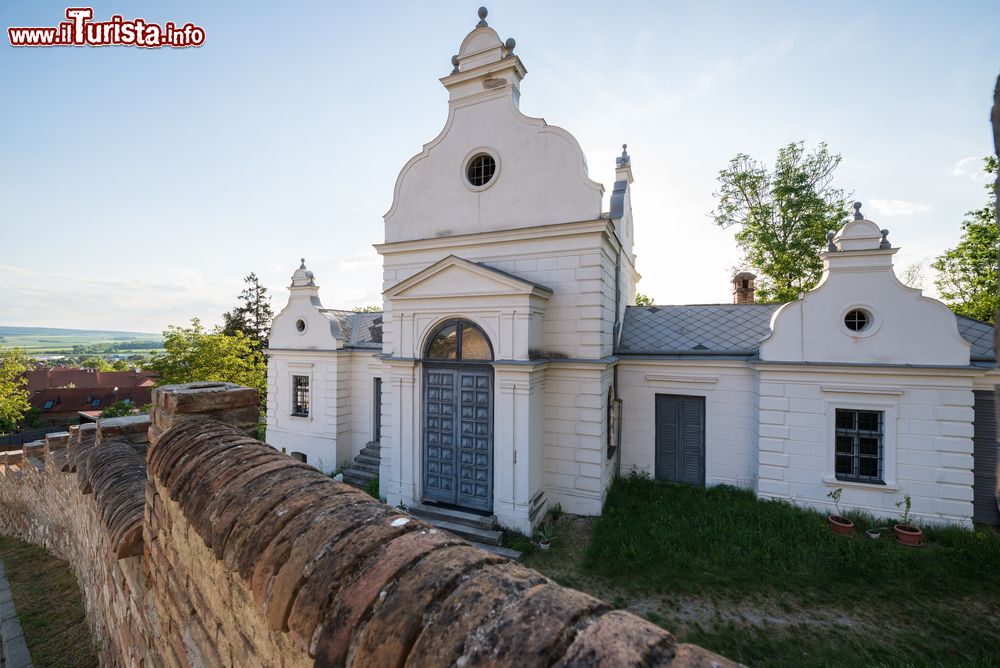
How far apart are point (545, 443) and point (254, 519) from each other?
314 inches

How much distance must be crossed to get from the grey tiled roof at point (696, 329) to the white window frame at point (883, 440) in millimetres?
2048

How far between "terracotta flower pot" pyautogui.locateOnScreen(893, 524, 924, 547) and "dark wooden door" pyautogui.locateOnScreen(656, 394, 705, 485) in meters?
3.53

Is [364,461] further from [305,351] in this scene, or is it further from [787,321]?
[787,321]

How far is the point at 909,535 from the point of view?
786 centimetres

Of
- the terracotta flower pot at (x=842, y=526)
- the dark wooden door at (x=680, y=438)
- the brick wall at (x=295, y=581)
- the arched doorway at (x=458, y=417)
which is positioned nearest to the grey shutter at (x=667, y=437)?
the dark wooden door at (x=680, y=438)

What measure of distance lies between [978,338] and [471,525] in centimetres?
1174

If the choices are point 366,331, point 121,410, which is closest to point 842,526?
point 366,331

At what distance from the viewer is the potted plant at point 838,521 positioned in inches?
320

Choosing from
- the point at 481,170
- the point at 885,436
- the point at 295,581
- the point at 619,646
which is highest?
the point at 481,170

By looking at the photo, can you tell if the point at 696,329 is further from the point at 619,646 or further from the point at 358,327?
the point at 358,327

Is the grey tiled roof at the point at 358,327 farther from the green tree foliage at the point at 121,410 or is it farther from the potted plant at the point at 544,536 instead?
the green tree foliage at the point at 121,410

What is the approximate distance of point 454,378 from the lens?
9.23 metres

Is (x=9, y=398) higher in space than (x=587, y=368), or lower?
lower

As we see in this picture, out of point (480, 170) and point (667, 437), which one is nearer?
point (480, 170)
